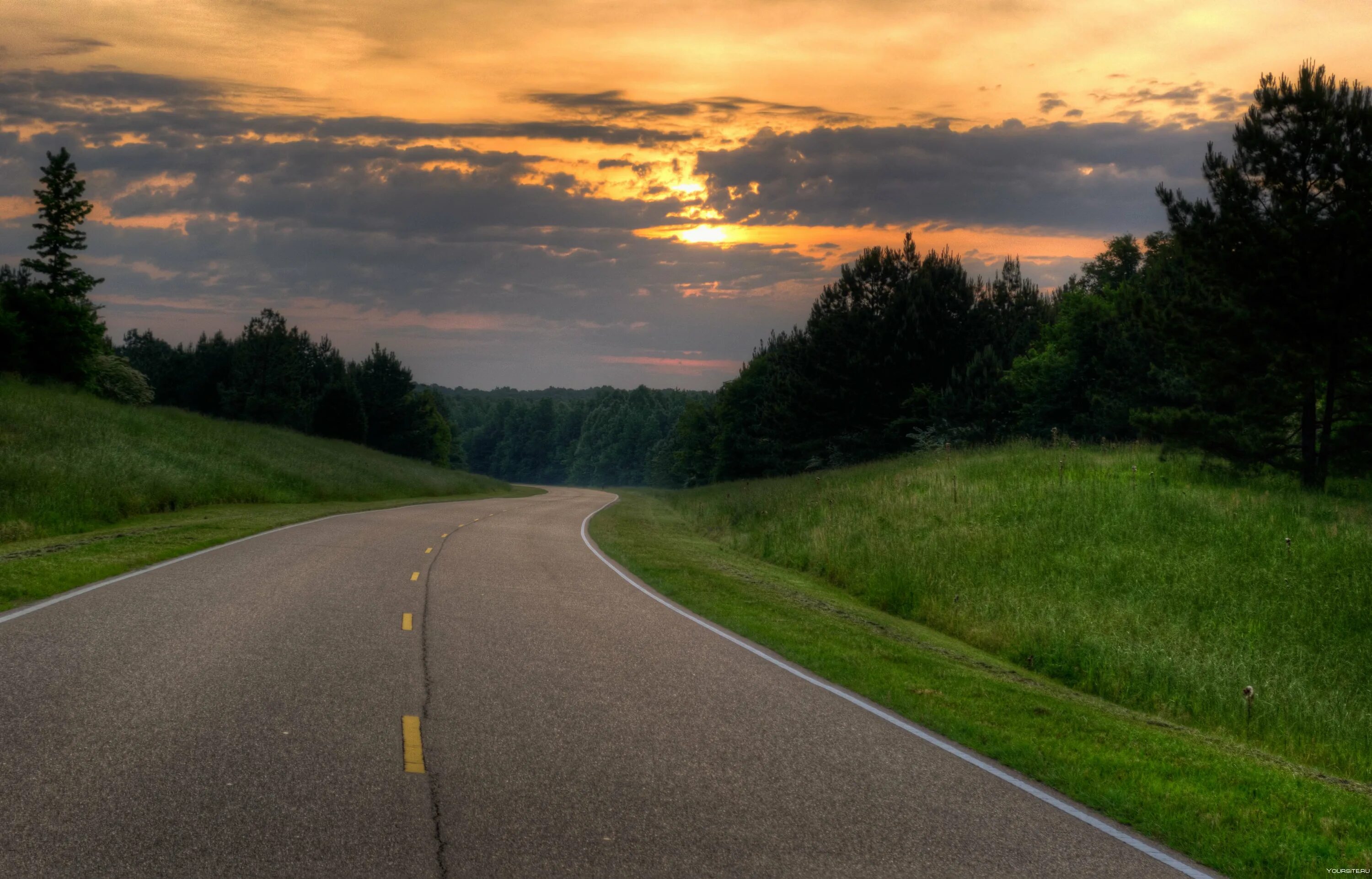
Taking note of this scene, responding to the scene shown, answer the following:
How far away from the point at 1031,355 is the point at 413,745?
56.8 meters

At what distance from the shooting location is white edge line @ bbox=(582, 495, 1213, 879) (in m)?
5.90

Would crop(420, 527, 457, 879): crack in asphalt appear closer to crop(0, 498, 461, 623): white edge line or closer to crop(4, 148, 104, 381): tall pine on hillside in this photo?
crop(0, 498, 461, 623): white edge line

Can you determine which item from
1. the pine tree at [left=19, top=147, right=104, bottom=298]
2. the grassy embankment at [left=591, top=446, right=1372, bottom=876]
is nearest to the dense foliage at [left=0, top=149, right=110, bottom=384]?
the pine tree at [left=19, top=147, right=104, bottom=298]

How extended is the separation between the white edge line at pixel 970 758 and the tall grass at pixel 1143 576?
4.70 meters

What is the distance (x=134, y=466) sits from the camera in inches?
1222

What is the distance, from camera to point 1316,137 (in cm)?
2322

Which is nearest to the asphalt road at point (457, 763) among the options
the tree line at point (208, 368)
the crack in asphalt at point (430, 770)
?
the crack in asphalt at point (430, 770)

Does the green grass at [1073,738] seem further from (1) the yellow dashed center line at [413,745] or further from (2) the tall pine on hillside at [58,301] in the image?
(2) the tall pine on hillside at [58,301]

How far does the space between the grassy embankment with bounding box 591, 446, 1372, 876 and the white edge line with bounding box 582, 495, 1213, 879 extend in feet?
0.90

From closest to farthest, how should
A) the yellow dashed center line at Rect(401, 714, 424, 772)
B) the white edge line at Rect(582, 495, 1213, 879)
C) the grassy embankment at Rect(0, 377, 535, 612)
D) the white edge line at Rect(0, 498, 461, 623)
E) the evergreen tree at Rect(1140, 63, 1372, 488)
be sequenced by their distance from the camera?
the white edge line at Rect(582, 495, 1213, 879), the yellow dashed center line at Rect(401, 714, 424, 772), the white edge line at Rect(0, 498, 461, 623), the grassy embankment at Rect(0, 377, 535, 612), the evergreen tree at Rect(1140, 63, 1372, 488)

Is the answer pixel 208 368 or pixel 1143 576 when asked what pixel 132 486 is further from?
pixel 208 368

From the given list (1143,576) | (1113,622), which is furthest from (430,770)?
(1143,576)

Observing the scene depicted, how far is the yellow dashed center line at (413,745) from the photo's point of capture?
658cm

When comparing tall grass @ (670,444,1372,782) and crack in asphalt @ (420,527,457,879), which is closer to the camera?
crack in asphalt @ (420,527,457,879)
